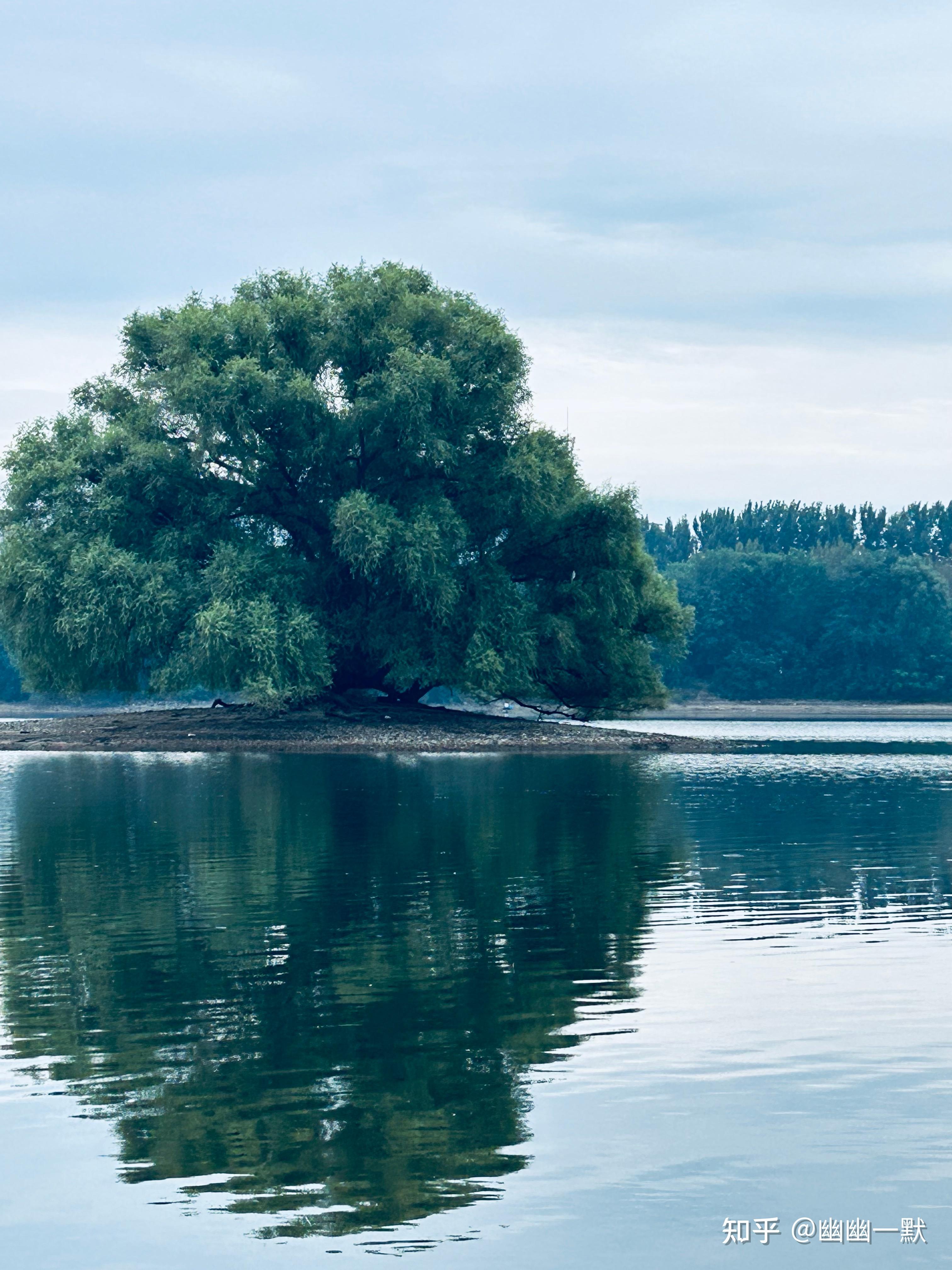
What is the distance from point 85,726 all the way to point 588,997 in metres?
59.5

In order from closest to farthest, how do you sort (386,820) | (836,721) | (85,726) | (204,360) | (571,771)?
(386,820) < (571,771) < (204,360) < (85,726) < (836,721)

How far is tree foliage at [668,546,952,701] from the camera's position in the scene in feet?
486

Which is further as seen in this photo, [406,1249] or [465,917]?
[465,917]

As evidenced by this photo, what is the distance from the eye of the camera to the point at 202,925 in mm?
21000

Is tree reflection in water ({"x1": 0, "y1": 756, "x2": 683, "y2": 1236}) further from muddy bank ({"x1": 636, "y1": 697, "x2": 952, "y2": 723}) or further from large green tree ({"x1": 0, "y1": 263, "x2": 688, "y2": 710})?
muddy bank ({"x1": 636, "y1": 697, "x2": 952, "y2": 723})

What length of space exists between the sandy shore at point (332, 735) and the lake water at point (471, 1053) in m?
36.7

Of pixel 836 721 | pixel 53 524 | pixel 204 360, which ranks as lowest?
pixel 836 721

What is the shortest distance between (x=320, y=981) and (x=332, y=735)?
168 feet

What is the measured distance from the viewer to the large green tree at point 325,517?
215 feet

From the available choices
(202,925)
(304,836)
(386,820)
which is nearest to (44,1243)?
(202,925)

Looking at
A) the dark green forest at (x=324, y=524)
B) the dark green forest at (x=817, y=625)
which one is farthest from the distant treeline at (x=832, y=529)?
the dark green forest at (x=324, y=524)

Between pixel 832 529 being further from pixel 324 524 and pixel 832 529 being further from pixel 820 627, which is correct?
pixel 324 524

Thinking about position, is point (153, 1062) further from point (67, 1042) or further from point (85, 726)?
point (85, 726)

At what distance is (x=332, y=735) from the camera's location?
2689 inches
